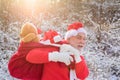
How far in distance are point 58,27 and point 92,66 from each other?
1.71m

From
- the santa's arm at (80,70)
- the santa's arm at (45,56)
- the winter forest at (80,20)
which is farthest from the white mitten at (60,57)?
the winter forest at (80,20)

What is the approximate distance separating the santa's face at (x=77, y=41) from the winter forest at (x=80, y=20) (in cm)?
299

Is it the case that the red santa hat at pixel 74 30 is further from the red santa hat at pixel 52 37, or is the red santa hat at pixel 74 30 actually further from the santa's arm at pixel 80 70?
the santa's arm at pixel 80 70

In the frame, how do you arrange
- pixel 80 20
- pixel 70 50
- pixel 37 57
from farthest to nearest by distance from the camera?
pixel 80 20 → pixel 70 50 → pixel 37 57

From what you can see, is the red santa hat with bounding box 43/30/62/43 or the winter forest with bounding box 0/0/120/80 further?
the winter forest with bounding box 0/0/120/80

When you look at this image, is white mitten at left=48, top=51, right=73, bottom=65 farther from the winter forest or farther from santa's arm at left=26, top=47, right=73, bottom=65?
the winter forest

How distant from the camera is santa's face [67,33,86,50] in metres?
2.72

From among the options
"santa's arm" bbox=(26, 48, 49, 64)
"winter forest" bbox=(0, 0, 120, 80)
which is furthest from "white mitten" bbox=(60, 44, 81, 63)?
"winter forest" bbox=(0, 0, 120, 80)

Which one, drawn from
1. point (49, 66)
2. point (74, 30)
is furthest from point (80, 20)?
point (49, 66)

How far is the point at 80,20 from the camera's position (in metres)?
7.87

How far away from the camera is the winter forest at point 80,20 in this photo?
6305 millimetres

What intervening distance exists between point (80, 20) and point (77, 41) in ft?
17.0

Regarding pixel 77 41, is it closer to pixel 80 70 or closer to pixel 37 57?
pixel 80 70

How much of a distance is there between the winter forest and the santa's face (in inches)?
118
